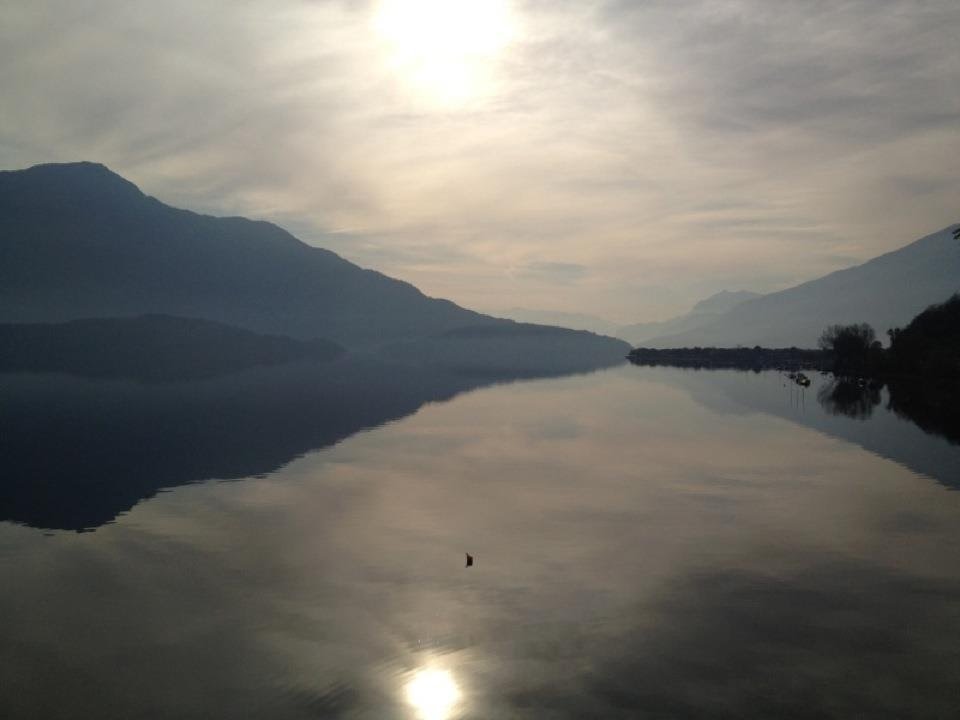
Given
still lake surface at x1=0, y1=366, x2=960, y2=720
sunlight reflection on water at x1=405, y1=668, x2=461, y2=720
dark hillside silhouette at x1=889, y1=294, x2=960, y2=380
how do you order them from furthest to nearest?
dark hillside silhouette at x1=889, y1=294, x2=960, y2=380 → still lake surface at x1=0, y1=366, x2=960, y2=720 → sunlight reflection on water at x1=405, y1=668, x2=461, y2=720

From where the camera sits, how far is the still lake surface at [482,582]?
20891 mm

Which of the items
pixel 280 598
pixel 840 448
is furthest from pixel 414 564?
pixel 840 448

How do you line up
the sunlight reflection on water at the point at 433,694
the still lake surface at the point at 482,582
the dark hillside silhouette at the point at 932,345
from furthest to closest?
the dark hillside silhouette at the point at 932,345 < the still lake surface at the point at 482,582 < the sunlight reflection on water at the point at 433,694

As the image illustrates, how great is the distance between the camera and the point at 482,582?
30.4 m

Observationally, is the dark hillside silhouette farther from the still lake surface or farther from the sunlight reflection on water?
Result: the sunlight reflection on water

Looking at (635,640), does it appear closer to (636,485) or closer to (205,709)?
(205,709)

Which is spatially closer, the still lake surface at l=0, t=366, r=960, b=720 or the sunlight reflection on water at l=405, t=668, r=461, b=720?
the sunlight reflection on water at l=405, t=668, r=461, b=720

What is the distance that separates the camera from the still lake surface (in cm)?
2089

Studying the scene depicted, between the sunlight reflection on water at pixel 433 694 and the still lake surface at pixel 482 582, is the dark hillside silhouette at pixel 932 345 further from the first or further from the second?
the sunlight reflection on water at pixel 433 694

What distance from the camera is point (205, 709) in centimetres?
1989

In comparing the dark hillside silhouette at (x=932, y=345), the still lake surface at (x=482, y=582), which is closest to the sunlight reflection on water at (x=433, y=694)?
the still lake surface at (x=482, y=582)

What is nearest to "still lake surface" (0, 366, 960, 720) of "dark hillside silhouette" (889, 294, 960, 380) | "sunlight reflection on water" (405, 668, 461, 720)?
"sunlight reflection on water" (405, 668, 461, 720)

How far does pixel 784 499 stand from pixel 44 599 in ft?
136

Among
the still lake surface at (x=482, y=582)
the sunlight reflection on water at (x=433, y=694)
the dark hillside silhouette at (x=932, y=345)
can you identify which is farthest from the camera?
the dark hillside silhouette at (x=932, y=345)
